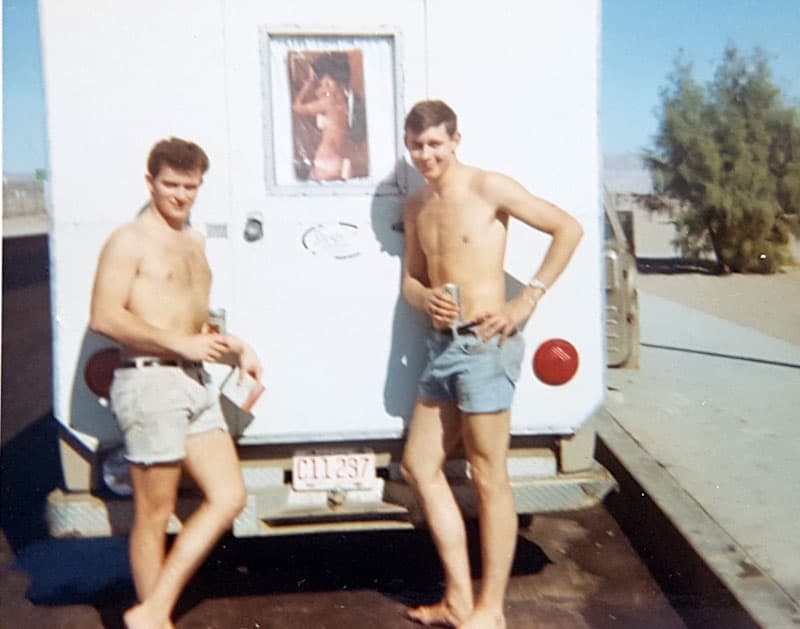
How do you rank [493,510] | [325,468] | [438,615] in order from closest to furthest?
[493,510]
[438,615]
[325,468]

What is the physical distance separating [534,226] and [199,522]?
1.73m

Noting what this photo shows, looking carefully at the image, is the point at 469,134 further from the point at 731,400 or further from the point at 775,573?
the point at 731,400

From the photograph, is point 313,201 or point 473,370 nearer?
point 473,370

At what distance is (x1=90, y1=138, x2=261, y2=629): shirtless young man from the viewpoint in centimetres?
363

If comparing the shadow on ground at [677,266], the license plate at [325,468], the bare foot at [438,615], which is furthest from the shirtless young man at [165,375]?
the shadow on ground at [677,266]

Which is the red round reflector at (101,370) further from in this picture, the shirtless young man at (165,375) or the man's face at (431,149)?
the man's face at (431,149)

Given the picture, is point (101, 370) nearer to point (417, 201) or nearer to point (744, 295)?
point (417, 201)

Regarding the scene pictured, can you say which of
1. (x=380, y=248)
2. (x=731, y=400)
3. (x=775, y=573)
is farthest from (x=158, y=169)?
(x=731, y=400)

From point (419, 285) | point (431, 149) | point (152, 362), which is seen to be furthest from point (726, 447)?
point (152, 362)

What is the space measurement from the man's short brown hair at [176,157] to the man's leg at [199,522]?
1.02 m

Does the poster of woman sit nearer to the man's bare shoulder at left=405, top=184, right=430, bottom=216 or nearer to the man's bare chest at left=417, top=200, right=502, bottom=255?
the man's bare shoulder at left=405, top=184, right=430, bottom=216

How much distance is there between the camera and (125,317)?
3588mm

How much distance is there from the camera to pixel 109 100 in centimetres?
384

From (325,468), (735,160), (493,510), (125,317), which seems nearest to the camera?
(125,317)
